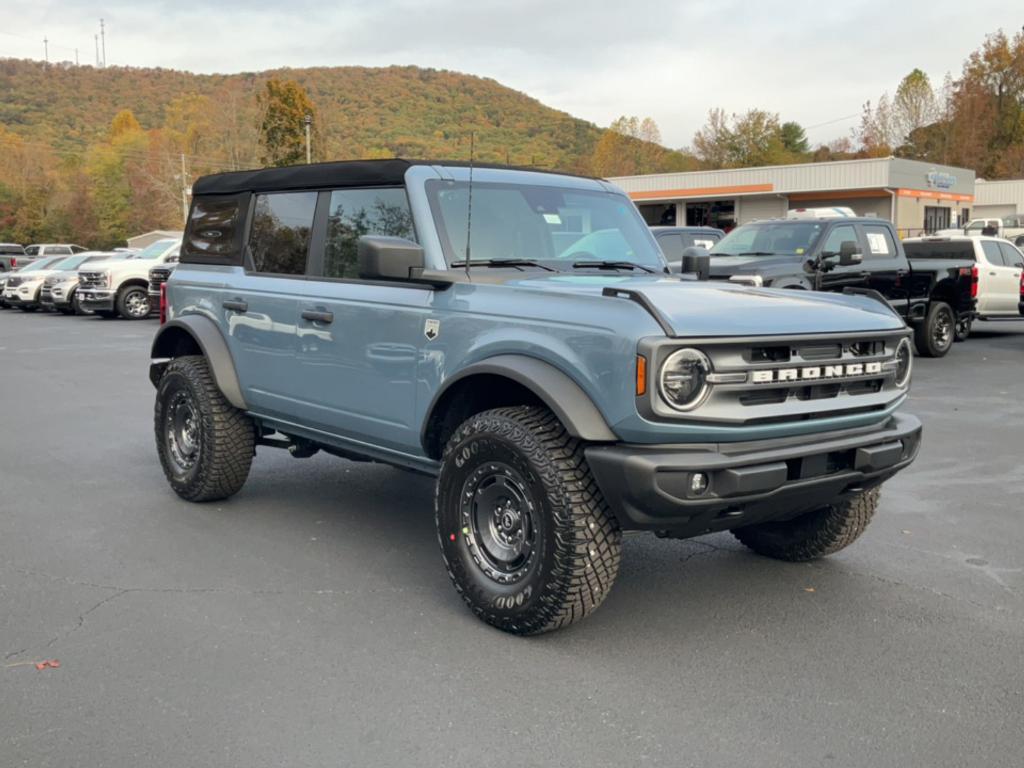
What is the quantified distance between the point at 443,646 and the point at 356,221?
92.0 inches

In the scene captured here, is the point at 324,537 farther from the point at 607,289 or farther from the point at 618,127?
the point at 618,127

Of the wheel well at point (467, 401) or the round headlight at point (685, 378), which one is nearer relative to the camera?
the round headlight at point (685, 378)

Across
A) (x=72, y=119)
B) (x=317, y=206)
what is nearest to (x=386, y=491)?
(x=317, y=206)

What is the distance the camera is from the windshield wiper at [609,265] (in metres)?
5.14

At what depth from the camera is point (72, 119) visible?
11438cm

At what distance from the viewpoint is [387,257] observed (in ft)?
14.4

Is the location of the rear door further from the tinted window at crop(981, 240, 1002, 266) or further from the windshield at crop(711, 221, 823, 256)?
the tinted window at crop(981, 240, 1002, 266)

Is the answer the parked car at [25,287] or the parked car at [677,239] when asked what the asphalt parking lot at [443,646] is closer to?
the parked car at [677,239]

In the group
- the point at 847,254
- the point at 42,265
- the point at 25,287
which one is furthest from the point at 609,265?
the point at 42,265

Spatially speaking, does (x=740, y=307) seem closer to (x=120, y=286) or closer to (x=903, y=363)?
(x=903, y=363)

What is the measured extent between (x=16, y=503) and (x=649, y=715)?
460 centimetres

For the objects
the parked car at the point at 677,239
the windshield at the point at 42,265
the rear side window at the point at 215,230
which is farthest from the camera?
the windshield at the point at 42,265

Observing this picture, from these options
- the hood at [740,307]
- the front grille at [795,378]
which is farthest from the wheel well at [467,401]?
the front grille at [795,378]

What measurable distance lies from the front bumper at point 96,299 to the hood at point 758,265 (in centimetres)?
1564
